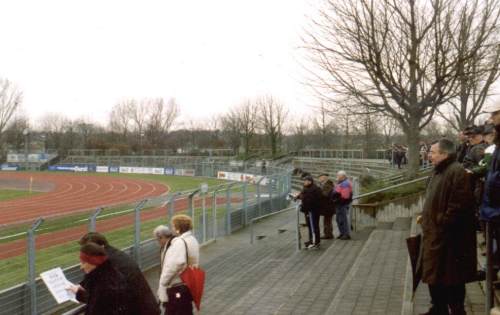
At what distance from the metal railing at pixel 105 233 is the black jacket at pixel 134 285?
413cm

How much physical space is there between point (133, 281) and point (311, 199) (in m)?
8.72

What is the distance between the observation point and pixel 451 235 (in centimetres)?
493

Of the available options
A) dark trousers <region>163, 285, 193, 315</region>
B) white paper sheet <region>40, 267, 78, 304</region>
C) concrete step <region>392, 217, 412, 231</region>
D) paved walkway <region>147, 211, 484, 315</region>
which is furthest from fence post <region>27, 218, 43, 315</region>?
concrete step <region>392, 217, 412, 231</region>

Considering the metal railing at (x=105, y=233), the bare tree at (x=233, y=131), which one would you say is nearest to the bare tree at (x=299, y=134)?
the bare tree at (x=233, y=131)

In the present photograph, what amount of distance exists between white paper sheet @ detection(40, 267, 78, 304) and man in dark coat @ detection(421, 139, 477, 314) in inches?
120

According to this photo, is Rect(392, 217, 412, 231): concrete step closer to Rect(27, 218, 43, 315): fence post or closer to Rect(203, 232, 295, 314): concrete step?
Rect(203, 232, 295, 314): concrete step

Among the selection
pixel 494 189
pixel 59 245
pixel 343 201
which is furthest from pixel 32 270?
pixel 343 201

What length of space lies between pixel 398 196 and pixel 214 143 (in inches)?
3294

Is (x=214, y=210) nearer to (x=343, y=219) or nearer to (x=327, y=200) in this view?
(x=327, y=200)

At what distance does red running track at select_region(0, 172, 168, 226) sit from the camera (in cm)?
2988

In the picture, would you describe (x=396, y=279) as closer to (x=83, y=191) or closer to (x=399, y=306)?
(x=399, y=306)

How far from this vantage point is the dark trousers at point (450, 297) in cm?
501

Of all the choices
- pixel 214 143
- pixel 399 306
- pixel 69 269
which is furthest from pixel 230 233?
pixel 214 143

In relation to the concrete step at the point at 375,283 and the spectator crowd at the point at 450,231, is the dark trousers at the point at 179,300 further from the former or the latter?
the spectator crowd at the point at 450,231
